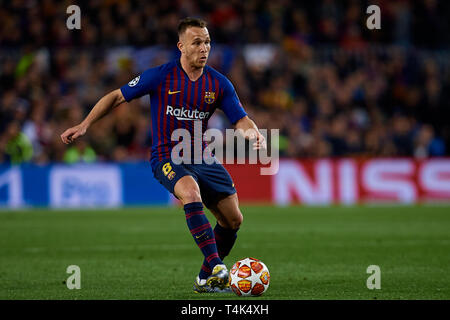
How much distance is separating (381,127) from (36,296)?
14365mm

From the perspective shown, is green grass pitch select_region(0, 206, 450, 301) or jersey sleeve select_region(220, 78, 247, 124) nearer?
green grass pitch select_region(0, 206, 450, 301)

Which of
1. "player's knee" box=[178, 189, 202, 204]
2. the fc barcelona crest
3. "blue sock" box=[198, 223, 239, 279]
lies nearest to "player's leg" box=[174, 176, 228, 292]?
"player's knee" box=[178, 189, 202, 204]

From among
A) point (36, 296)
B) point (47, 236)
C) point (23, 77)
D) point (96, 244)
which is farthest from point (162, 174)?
point (23, 77)

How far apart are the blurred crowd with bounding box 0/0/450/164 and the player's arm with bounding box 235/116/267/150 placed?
453 inches

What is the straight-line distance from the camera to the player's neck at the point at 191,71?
7.27 meters

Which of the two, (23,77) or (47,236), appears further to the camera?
(23,77)

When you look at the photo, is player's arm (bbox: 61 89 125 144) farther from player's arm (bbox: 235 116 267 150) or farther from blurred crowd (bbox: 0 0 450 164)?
blurred crowd (bbox: 0 0 450 164)

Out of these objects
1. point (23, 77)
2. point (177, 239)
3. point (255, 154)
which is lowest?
point (177, 239)

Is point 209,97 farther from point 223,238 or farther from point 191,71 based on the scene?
point 223,238

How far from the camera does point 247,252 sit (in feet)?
33.4

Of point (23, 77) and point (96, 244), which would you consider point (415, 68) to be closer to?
point (23, 77)

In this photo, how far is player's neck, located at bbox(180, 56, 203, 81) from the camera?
23.9 feet

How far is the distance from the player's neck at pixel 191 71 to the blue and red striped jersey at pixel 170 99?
3 cm
